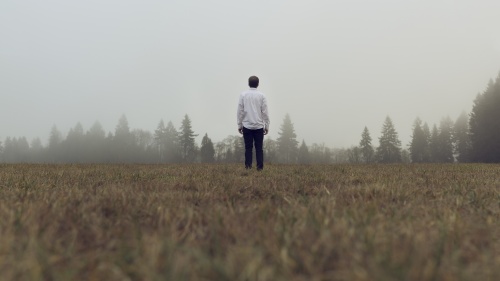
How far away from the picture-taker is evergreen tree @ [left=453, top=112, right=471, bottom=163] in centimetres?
7069

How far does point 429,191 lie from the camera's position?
14.8 feet

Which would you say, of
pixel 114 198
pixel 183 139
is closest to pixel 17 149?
pixel 183 139

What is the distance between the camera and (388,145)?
81.8m

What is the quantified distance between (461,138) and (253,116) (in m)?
78.0

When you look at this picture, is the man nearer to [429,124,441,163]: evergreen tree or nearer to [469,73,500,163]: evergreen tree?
[469,73,500,163]: evergreen tree

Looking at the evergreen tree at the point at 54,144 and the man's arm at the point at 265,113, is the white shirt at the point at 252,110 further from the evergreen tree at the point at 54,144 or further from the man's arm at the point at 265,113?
the evergreen tree at the point at 54,144

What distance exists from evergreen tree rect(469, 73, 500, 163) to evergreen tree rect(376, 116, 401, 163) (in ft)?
72.3

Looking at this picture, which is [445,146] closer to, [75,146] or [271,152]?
[271,152]

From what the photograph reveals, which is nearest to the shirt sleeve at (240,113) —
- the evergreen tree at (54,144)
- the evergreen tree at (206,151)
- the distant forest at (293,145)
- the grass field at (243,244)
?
the grass field at (243,244)

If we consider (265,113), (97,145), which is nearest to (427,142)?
(265,113)

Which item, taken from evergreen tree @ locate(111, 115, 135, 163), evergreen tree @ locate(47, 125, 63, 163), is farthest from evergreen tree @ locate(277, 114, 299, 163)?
evergreen tree @ locate(47, 125, 63, 163)

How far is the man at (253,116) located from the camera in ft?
31.8

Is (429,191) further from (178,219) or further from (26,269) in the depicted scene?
(26,269)

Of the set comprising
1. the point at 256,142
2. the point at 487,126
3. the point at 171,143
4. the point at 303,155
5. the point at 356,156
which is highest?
the point at 171,143
